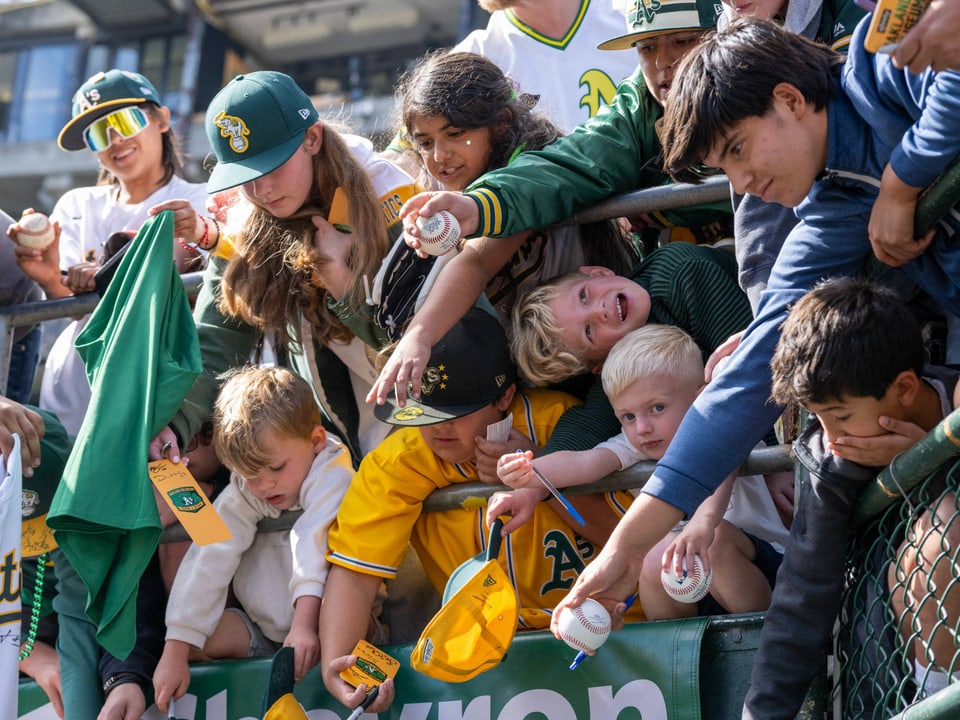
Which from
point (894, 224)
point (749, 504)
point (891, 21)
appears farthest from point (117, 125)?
point (891, 21)

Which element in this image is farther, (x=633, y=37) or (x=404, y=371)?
(x=633, y=37)

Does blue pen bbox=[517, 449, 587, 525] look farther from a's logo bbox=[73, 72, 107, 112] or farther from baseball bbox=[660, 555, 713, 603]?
a's logo bbox=[73, 72, 107, 112]

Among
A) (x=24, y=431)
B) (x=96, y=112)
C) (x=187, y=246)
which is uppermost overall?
(x=96, y=112)

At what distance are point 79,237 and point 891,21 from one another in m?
3.96

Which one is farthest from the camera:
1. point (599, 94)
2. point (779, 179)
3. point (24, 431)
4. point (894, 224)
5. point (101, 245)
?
point (101, 245)

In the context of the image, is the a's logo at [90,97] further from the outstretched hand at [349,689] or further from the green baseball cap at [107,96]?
the outstretched hand at [349,689]

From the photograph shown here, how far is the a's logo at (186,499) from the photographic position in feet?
13.0

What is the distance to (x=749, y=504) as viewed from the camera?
12.2 ft

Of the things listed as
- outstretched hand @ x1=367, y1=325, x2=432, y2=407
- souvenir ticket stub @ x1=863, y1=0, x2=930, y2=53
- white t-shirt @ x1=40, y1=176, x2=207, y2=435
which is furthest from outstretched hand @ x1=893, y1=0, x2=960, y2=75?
white t-shirt @ x1=40, y1=176, x2=207, y2=435

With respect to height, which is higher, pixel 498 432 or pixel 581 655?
pixel 498 432

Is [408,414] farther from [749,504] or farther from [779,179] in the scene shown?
[779,179]

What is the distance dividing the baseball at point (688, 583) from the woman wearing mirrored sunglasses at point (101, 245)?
1.73m

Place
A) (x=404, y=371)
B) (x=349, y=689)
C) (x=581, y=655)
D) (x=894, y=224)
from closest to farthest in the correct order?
1. (x=894, y=224)
2. (x=581, y=655)
3. (x=404, y=371)
4. (x=349, y=689)

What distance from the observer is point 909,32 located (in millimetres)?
2459
